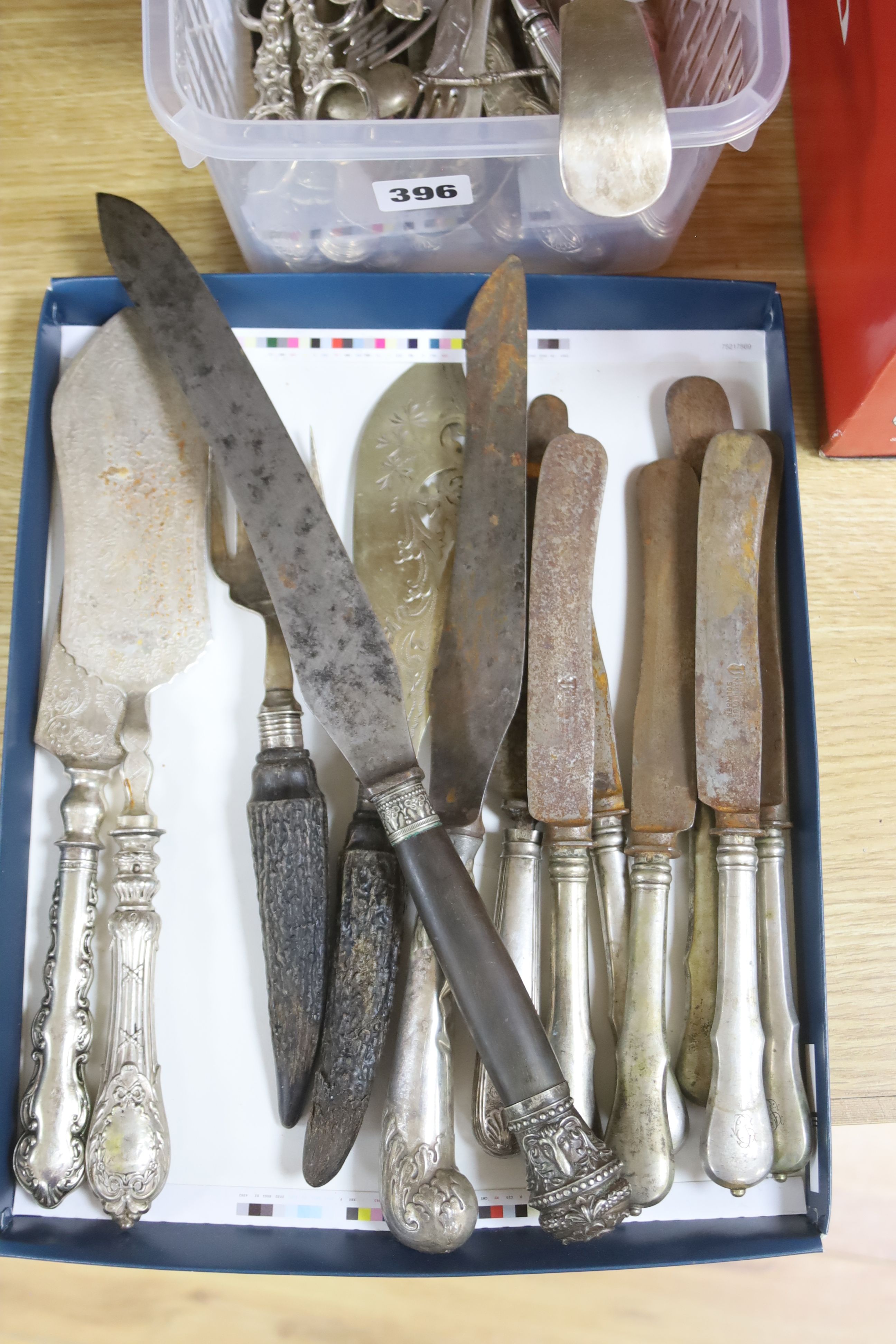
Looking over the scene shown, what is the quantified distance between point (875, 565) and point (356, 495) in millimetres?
385

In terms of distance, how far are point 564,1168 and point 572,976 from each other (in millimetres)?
116

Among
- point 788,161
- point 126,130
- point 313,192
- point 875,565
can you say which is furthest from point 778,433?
point 126,130

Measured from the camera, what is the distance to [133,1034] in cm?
60

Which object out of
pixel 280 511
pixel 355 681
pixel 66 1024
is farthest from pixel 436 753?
pixel 66 1024

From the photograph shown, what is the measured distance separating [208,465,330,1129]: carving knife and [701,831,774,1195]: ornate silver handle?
242mm

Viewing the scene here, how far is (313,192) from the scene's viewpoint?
64cm

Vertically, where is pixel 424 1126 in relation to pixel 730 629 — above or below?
below

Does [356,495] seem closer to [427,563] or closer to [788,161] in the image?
[427,563]

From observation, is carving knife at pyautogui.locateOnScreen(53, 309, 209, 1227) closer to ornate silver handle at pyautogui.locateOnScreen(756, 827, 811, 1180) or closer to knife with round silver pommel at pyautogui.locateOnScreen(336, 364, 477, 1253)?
knife with round silver pommel at pyautogui.locateOnScreen(336, 364, 477, 1253)

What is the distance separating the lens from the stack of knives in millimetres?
560

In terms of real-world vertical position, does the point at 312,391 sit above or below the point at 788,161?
below

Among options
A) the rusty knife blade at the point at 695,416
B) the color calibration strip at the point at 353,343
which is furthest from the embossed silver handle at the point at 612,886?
the color calibration strip at the point at 353,343

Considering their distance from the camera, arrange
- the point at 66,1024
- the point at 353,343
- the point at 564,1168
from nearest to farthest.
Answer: the point at 564,1168, the point at 66,1024, the point at 353,343

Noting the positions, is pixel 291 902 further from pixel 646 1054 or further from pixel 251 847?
pixel 646 1054
